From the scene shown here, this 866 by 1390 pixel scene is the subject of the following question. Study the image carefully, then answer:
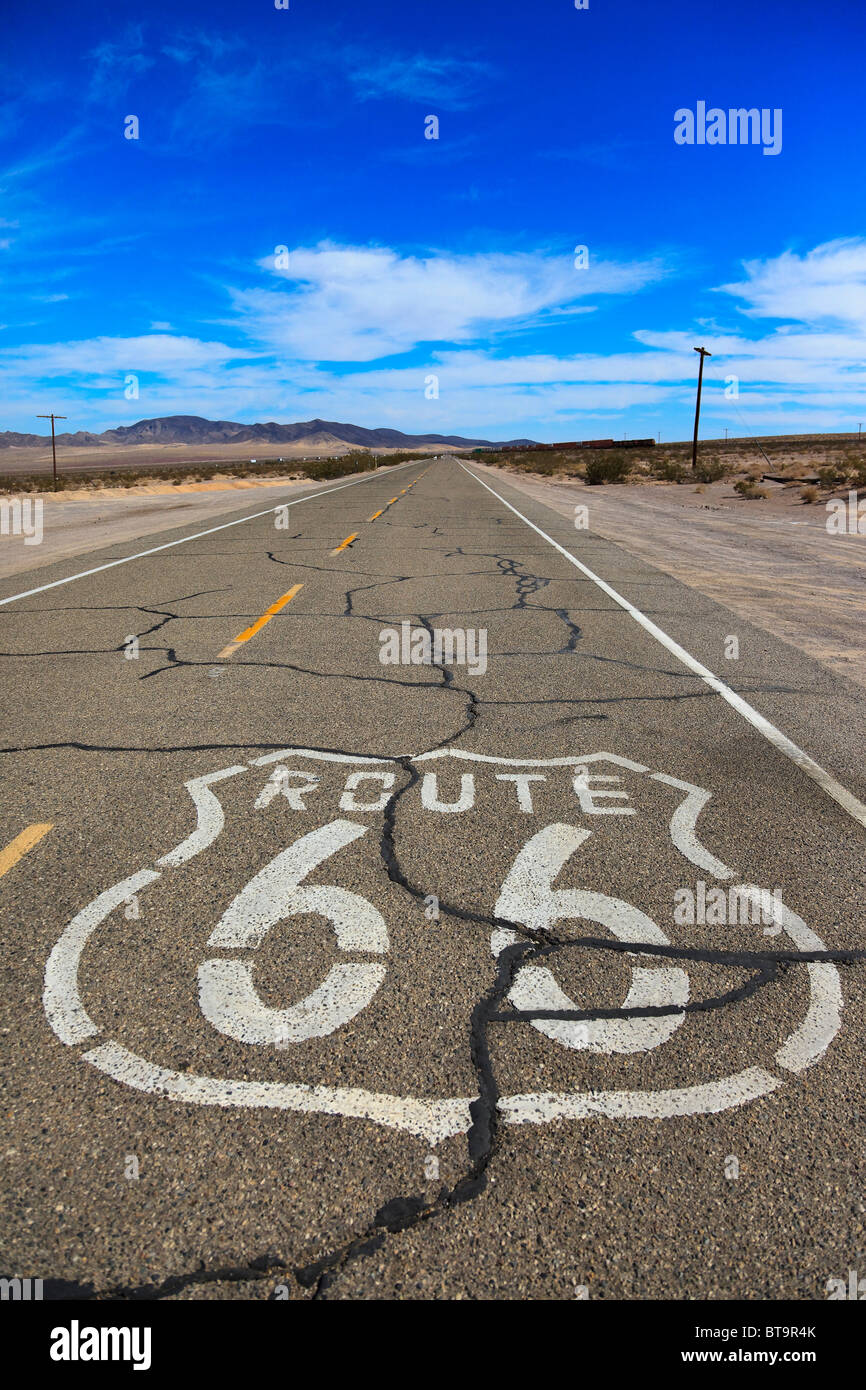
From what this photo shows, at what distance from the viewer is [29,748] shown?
220 inches

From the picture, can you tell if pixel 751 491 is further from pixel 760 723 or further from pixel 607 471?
pixel 760 723

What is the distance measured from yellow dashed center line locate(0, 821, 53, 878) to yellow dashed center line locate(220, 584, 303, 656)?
372 cm

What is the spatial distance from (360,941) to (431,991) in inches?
16.3

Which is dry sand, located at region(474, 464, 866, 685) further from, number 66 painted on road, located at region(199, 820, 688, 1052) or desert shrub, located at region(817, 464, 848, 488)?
number 66 painted on road, located at region(199, 820, 688, 1052)

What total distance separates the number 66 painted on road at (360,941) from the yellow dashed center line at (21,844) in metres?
1.12

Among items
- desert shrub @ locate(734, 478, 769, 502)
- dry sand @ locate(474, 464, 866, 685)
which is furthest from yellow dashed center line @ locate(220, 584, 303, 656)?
desert shrub @ locate(734, 478, 769, 502)

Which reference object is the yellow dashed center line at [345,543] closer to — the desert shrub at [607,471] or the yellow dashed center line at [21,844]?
the yellow dashed center line at [21,844]

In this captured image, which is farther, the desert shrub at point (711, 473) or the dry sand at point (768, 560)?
the desert shrub at point (711, 473)

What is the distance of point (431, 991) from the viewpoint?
310cm

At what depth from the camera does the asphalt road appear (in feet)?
7.18

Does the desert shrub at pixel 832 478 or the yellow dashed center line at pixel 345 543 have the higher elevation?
the desert shrub at pixel 832 478

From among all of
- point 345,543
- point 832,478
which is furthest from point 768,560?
point 832,478

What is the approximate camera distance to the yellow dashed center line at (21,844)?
4051mm

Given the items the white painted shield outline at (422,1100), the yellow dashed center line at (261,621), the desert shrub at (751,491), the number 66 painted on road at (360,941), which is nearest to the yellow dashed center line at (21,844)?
the white painted shield outline at (422,1100)
